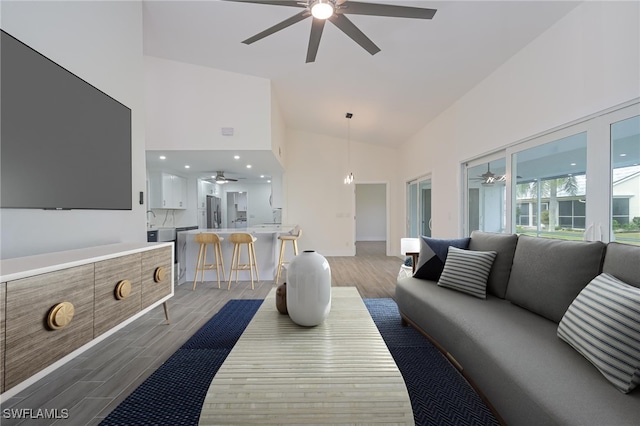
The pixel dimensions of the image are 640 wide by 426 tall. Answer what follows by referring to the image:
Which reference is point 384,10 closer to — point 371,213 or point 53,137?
point 53,137

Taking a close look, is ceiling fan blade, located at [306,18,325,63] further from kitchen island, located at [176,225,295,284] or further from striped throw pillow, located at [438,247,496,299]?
kitchen island, located at [176,225,295,284]

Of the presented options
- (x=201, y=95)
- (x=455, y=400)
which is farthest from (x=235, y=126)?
(x=455, y=400)

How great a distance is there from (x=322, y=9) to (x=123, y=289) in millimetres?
2514

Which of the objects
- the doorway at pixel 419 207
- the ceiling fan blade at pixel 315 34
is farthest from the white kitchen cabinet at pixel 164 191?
the doorway at pixel 419 207

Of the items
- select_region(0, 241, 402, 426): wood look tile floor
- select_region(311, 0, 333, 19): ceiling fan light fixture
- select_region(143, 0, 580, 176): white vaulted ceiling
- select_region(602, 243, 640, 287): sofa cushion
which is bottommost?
select_region(0, 241, 402, 426): wood look tile floor

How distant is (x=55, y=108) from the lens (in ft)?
6.14

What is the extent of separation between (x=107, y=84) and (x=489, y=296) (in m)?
3.82

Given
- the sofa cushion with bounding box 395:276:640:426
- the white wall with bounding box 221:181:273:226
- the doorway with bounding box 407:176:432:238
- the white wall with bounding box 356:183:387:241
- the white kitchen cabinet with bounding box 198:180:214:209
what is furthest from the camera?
the white wall with bounding box 356:183:387:241

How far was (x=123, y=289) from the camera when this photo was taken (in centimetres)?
198

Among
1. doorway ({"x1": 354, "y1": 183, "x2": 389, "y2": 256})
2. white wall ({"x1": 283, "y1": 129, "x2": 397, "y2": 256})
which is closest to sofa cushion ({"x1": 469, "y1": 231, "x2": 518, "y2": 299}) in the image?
white wall ({"x1": 283, "y1": 129, "x2": 397, "y2": 256})

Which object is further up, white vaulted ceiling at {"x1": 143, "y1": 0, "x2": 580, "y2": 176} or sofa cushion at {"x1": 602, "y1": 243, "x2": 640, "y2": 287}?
white vaulted ceiling at {"x1": 143, "y1": 0, "x2": 580, "y2": 176}

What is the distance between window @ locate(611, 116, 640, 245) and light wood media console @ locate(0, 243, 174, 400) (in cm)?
376

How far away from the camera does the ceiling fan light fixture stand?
194cm

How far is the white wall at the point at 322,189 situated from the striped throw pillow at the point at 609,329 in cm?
608
